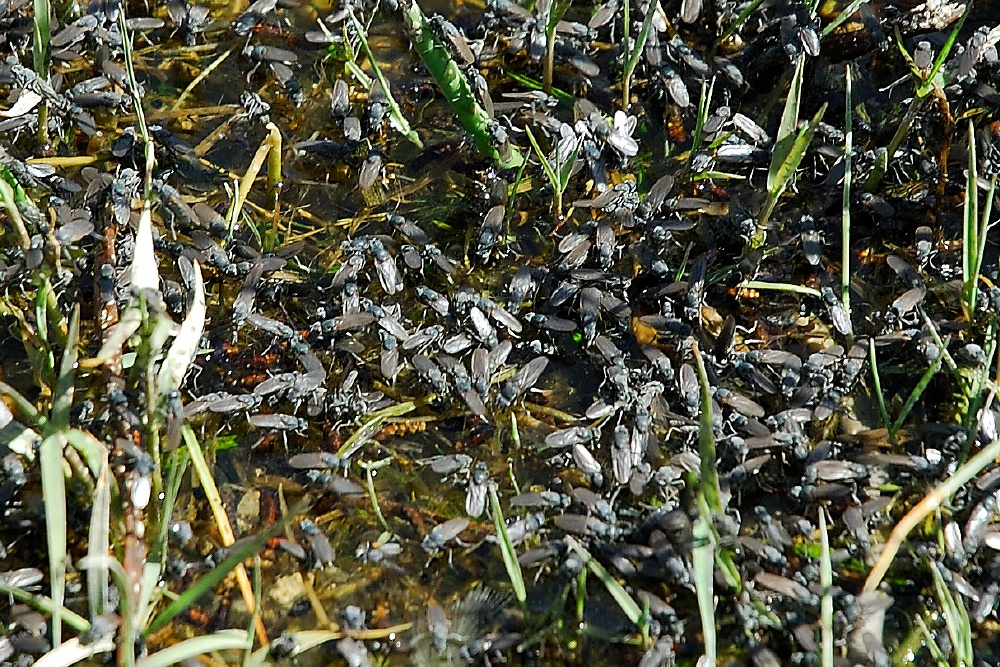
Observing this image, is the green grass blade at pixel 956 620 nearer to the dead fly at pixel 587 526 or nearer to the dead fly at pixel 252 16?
the dead fly at pixel 587 526

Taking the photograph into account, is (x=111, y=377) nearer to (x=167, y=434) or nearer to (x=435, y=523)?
(x=167, y=434)

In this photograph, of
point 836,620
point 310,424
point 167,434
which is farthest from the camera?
point 310,424

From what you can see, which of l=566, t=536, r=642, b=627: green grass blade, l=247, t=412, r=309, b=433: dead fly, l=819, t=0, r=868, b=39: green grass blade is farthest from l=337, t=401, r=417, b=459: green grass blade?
l=819, t=0, r=868, b=39: green grass blade

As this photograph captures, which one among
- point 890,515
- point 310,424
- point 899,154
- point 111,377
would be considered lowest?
point 890,515

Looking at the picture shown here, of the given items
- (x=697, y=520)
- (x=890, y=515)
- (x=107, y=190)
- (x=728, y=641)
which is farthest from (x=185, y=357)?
(x=890, y=515)

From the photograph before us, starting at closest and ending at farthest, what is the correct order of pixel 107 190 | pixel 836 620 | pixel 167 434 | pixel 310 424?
1. pixel 836 620
2. pixel 167 434
3. pixel 310 424
4. pixel 107 190

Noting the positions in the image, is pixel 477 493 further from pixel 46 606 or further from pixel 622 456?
pixel 46 606

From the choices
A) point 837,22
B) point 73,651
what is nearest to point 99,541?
point 73,651
